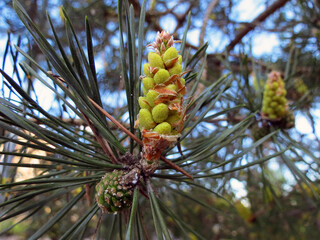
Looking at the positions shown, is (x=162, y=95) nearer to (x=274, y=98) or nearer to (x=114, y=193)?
(x=114, y=193)

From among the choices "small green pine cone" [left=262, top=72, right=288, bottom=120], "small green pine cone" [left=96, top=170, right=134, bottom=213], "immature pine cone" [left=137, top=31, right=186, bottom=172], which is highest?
"small green pine cone" [left=262, top=72, right=288, bottom=120]

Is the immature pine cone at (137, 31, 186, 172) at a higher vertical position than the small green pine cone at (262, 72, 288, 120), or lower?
lower

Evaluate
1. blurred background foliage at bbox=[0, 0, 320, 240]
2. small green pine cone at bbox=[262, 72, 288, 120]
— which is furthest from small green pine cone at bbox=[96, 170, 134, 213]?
small green pine cone at bbox=[262, 72, 288, 120]

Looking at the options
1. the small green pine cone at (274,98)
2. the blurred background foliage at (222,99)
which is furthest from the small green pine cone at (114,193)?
the small green pine cone at (274,98)

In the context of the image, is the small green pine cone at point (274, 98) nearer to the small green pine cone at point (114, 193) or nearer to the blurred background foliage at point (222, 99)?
the blurred background foliage at point (222, 99)

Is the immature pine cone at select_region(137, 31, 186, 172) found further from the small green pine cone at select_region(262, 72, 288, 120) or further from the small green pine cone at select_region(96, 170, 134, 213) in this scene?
the small green pine cone at select_region(262, 72, 288, 120)
